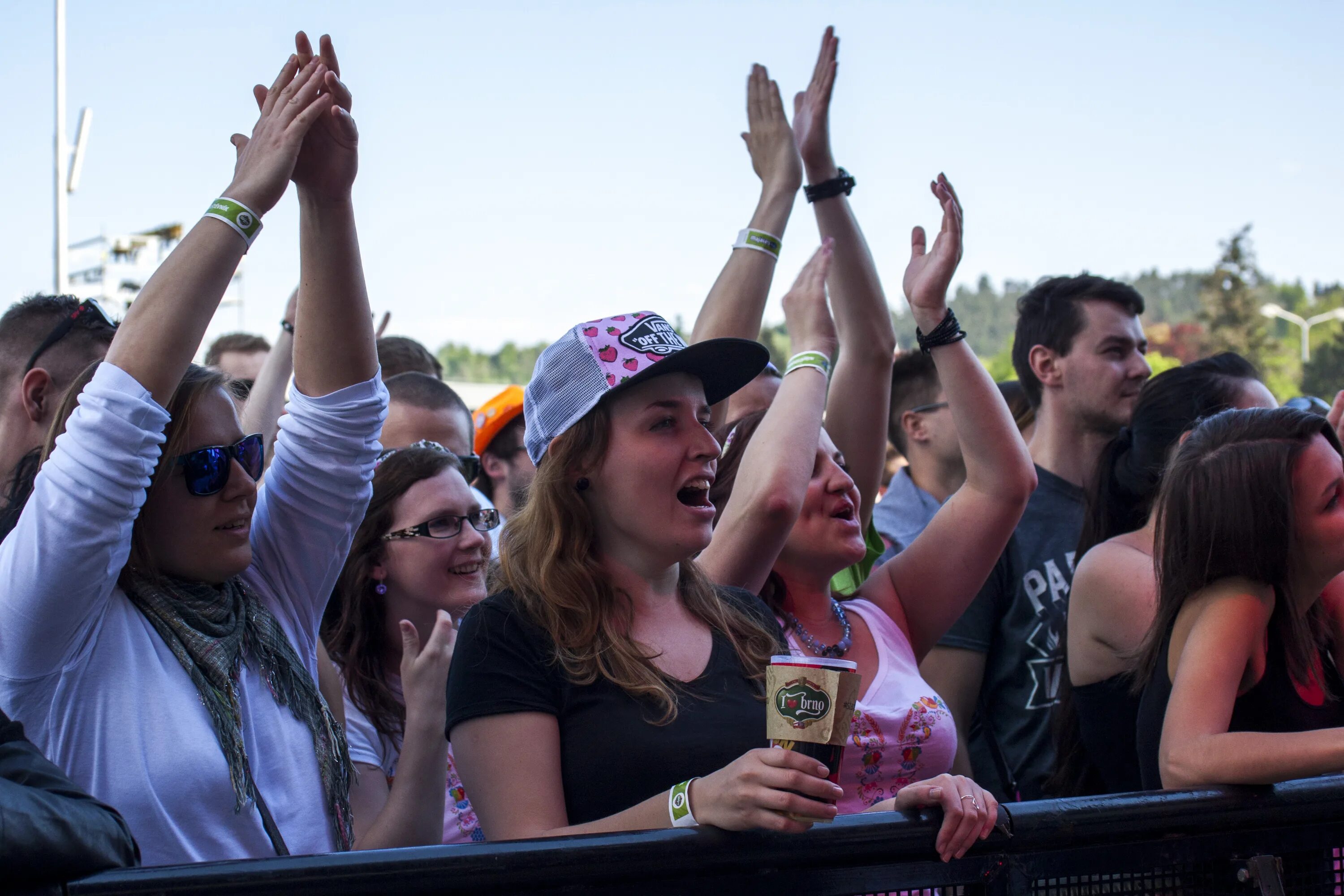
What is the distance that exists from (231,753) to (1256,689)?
6.30 feet

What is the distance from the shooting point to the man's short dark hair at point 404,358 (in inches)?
190

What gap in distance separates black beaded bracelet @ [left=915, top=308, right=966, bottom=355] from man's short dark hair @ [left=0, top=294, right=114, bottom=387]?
6.52 feet

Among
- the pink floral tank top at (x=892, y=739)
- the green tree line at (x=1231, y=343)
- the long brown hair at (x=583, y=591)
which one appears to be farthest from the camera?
the green tree line at (x=1231, y=343)

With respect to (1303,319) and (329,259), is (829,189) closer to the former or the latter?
(329,259)

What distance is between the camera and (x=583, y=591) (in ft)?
7.11

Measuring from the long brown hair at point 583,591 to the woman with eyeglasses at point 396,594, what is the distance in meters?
0.44

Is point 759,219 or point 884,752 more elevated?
point 759,219

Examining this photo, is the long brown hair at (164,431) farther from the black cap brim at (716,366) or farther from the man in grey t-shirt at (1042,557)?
the man in grey t-shirt at (1042,557)

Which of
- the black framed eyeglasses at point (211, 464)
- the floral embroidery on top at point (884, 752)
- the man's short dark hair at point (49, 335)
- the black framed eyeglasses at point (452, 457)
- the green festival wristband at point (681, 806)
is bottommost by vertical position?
the floral embroidery on top at point (884, 752)

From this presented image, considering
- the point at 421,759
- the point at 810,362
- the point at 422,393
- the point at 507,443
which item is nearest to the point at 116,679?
the point at 421,759

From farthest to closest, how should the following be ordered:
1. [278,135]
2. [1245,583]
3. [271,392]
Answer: [271,392], [1245,583], [278,135]

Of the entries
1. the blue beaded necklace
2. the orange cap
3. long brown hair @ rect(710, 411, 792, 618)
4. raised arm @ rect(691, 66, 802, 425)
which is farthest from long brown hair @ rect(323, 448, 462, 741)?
the orange cap

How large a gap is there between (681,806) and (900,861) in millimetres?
313

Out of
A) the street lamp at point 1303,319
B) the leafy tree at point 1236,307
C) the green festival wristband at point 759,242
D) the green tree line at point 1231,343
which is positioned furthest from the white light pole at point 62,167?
the leafy tree at point 1236,307
